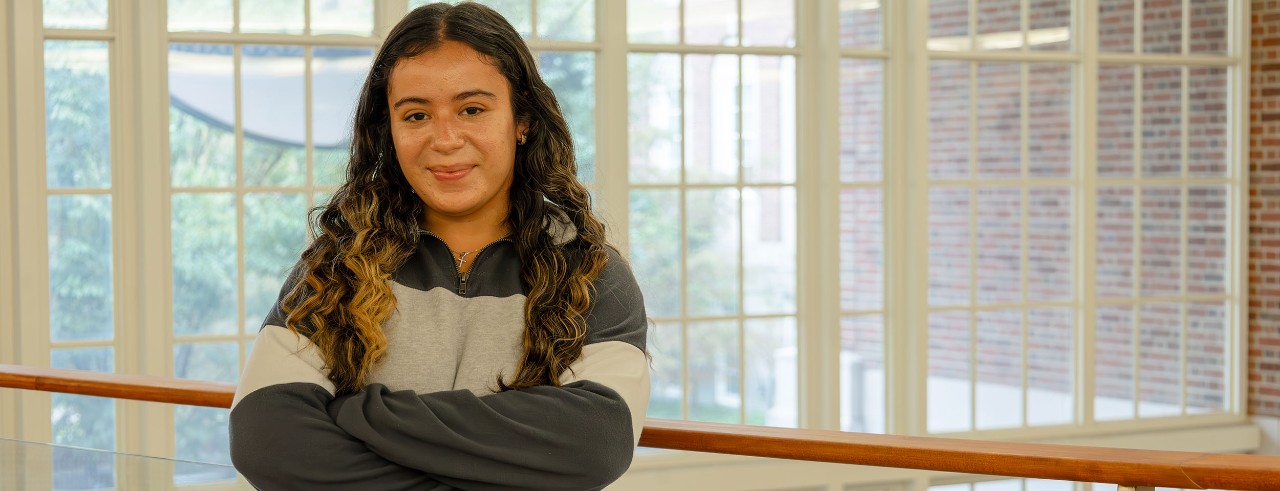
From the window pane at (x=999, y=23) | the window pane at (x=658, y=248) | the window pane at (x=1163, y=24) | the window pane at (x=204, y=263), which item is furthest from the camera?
the window pane at (x=999, y=23)

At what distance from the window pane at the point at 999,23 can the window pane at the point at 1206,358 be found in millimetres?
2196

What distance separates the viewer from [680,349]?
591 cm

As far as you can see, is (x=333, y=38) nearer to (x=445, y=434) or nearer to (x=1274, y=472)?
(x=445, y=434)

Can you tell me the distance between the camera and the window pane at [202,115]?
15.6ft

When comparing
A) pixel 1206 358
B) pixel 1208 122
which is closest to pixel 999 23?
pixel 1208 122

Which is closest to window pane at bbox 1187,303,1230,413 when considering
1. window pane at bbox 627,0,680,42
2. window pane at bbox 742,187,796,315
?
window pane at bbox 742,187,796,315

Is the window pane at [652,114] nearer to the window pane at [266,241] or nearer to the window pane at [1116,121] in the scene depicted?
the window pane at [266,241]

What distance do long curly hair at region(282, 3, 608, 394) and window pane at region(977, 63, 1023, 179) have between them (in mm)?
7325

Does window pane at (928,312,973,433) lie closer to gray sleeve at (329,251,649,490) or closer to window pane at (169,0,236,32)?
window pane at (169,0,236,32)

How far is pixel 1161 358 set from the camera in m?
7.06

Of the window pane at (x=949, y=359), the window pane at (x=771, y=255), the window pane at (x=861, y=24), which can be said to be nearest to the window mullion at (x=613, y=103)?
the window pane at (x=861, y=24)

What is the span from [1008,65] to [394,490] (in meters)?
7.86

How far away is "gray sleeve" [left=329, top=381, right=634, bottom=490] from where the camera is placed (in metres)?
1.54

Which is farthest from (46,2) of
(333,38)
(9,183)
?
(333,38)
